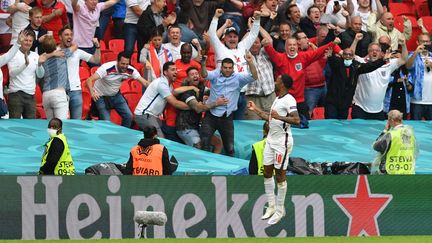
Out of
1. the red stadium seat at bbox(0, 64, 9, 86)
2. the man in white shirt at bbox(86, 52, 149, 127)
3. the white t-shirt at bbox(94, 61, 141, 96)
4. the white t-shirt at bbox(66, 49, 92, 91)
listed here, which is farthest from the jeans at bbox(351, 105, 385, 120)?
the red stadium seat at bbox(0, 64, 9, 86)

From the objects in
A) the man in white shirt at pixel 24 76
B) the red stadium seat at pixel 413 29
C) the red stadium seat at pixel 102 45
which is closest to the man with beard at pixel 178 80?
the red stadium seat at pixel 102 45

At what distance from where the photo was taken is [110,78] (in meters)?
22.0

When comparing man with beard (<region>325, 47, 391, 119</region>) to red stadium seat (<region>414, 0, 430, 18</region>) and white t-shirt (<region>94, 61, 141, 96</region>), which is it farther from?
red stadium seat (<region>414, 0, 430, 18</region>)

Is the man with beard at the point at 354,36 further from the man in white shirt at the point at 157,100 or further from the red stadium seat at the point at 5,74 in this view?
the red stadium seat at the point at 5,74

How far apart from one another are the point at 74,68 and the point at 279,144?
566 centimetres

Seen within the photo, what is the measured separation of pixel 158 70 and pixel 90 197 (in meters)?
4.98

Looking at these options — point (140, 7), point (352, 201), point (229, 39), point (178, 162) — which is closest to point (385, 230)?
point (352, 201)

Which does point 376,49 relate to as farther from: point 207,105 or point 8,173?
point 8,173

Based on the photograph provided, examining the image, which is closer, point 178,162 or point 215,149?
point 178,162

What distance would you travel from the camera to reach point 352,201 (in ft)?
62.3

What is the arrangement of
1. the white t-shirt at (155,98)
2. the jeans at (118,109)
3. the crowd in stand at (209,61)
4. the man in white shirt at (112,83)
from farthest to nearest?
the jeans at (118,109)
the man in white shirt at (112,83)
the white t-shirt at (155,98)
the crowd in stand at (209,61)

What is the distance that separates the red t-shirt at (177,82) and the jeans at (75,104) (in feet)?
4.55

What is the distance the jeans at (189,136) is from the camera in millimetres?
21688

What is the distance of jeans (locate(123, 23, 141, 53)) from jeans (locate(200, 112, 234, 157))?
2.72 m
